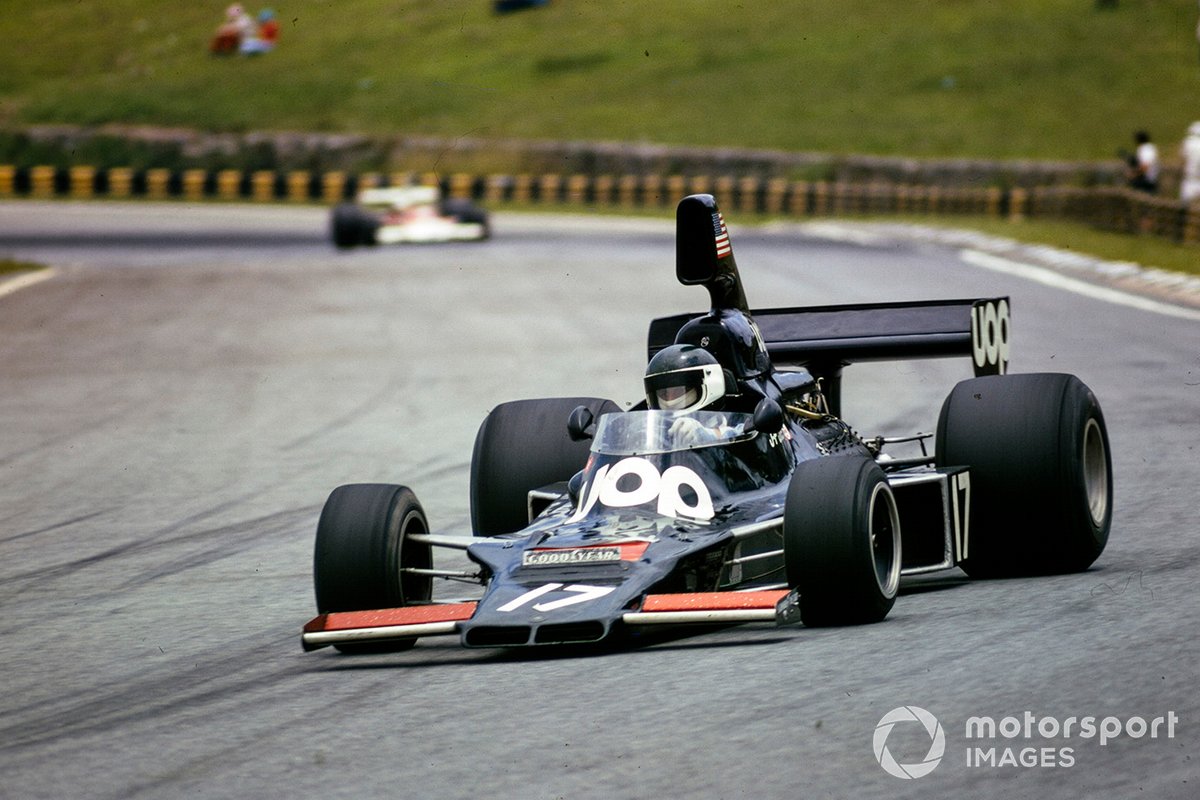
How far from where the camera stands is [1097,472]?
28.5 feet

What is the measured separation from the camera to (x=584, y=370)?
668 inches

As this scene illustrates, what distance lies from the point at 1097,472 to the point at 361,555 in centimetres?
324

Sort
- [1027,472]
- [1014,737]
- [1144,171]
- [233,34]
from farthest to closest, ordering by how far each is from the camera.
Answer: [233,34]
[1144,171]
[1027,472]
[1014,737]

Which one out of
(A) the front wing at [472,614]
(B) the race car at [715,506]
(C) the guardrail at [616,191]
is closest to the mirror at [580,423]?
(B) the race car at [715,506]

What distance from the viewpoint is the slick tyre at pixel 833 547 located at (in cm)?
701

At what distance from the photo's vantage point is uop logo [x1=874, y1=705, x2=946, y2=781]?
520 centimetres

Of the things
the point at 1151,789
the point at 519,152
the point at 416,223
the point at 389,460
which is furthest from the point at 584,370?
the point at 519,152

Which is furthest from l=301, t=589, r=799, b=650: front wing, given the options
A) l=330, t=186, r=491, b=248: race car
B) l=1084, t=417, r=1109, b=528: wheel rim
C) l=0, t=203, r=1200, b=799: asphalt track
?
l=330, t=186, r=491, b=248: race car

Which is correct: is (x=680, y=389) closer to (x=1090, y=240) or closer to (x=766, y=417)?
(x=766, y=417)

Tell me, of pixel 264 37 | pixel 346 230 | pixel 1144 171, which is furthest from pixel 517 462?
pixel 264 37

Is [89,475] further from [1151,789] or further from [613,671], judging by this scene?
[1151,789]

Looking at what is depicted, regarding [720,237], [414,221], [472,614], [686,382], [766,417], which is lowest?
[414,221]

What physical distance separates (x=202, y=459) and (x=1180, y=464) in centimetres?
625

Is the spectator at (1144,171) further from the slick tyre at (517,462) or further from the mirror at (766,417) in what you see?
the mirror at (766,417)
